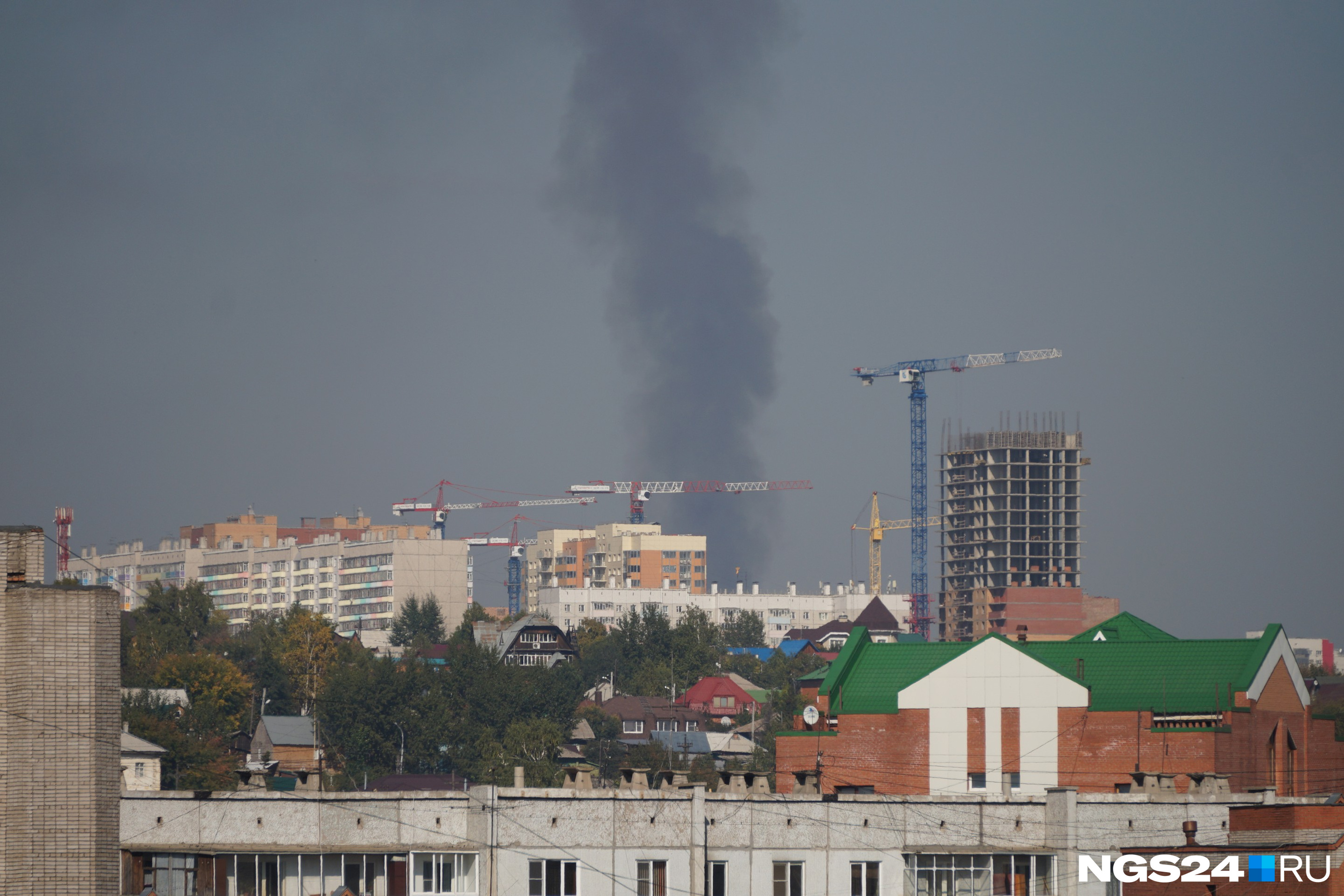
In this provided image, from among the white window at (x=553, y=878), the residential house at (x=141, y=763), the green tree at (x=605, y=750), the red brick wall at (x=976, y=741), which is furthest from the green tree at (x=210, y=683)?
the white window at (x=553, y=878)

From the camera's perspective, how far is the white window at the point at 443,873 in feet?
155

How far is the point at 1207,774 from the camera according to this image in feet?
179

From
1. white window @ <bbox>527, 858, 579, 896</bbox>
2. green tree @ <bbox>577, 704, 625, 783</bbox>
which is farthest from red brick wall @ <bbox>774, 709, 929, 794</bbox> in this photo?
green tree @ <bbox>577, 704, 625, 783</bbox>

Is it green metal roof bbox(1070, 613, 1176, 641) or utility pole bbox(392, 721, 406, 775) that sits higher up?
green metal roof bbox(1070, 613, 1176, 641)

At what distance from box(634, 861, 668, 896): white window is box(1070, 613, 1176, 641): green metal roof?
38.1 meters

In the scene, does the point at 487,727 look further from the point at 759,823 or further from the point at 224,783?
the point at 759,823

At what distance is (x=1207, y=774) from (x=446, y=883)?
21826 millimetres

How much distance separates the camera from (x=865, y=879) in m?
49.3

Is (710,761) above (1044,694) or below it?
below

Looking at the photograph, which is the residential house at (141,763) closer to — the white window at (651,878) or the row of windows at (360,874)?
the row of windows at (360,874)

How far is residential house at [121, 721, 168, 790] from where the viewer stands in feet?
366

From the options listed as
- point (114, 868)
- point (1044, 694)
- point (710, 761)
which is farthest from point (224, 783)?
point (114, 868)

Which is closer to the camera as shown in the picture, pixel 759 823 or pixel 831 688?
pixel 759 823

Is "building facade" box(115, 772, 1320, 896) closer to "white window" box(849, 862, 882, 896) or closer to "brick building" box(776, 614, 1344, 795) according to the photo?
"white window" box(849, 862, 882, 896)
